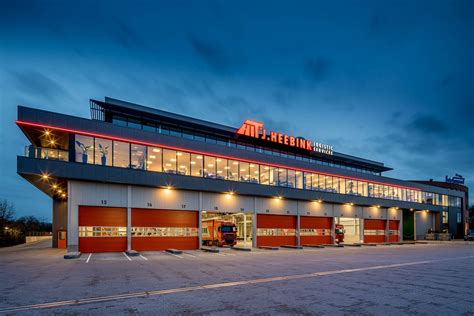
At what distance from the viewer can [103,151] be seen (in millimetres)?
31141

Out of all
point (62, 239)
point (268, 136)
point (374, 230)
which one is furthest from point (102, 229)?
point (374, 230)

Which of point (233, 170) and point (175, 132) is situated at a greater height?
point (175, 132)

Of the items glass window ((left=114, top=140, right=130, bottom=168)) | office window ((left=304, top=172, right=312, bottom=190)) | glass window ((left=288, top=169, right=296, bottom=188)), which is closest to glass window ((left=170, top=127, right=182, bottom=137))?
glass window ((left=114, top=140, right=130, bottom=168))

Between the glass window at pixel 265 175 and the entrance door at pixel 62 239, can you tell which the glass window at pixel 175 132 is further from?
the entrance door at pixel 62 239

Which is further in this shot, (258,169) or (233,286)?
(258,169)

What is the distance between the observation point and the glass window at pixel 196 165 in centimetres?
3644

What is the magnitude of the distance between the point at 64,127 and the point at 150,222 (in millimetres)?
Result: 11919

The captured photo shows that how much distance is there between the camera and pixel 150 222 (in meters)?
33.5

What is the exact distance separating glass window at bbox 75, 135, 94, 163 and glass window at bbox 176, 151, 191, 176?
28.2ft

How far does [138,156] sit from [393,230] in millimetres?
48515

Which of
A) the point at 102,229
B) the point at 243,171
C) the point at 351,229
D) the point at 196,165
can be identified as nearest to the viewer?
the point at 102,229

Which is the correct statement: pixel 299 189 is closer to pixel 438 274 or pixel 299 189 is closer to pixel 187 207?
pixel 187 207

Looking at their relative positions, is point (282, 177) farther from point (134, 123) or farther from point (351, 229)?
point (351, 229)

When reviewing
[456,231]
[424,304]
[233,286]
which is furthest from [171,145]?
[456,231]
